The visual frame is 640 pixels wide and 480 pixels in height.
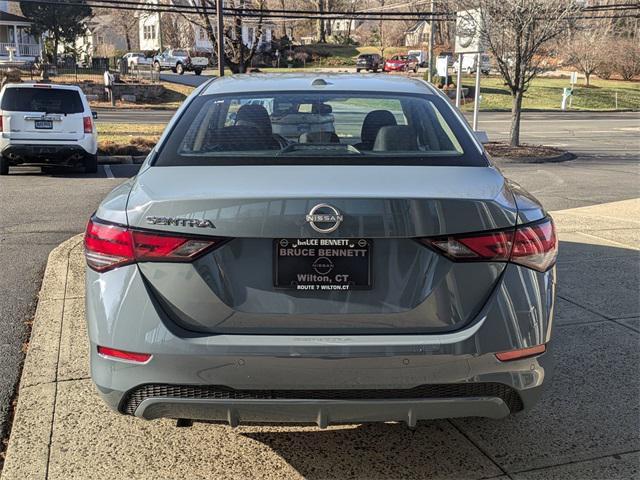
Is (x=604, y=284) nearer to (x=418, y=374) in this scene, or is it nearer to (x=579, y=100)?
(x=418, y=374)

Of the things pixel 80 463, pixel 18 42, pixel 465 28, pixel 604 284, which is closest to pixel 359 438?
pixel 80 463

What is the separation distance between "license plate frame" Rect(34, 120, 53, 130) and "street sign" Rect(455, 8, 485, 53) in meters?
9.58

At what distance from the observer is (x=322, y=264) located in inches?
100

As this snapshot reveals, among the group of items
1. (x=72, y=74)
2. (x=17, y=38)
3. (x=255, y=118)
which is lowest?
(x=72, y=74)

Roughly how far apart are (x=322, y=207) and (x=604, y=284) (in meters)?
4.16

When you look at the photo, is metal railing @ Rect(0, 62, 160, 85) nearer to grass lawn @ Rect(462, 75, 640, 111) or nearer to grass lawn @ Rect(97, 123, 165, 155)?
grass lawn @ Rect(97, 123, 165, 155)

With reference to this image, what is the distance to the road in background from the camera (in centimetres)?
513

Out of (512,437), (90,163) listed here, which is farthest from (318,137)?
(90,163)

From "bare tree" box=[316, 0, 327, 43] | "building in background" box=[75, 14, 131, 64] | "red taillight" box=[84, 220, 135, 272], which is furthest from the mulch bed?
"bare tree" box=[316, 0, 327, 43]

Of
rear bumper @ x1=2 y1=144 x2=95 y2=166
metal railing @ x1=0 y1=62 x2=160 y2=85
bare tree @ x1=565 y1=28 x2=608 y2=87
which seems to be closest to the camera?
rear bumper @ x1=2 y1=144 x2=95 y2=166

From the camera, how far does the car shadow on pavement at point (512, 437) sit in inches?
125

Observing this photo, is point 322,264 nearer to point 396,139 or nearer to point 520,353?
point 520,353

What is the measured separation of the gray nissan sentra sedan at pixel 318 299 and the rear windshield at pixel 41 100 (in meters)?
11.2

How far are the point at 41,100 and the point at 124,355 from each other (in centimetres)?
1160
